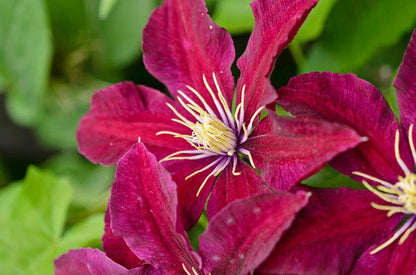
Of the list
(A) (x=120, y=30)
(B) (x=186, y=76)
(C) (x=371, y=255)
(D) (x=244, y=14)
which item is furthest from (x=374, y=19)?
(A) (x=120, y=30)

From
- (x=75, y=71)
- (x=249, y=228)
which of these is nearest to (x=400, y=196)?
(x=249, y=228)

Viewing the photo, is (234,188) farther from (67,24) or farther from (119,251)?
(67,24)

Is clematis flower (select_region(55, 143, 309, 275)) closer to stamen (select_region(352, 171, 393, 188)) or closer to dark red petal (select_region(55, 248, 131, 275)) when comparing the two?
dark red petal (select_region(55, 248, 131, 275))

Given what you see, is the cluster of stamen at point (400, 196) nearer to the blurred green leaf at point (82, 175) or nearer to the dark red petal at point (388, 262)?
the dark red petal at point (388, 262)

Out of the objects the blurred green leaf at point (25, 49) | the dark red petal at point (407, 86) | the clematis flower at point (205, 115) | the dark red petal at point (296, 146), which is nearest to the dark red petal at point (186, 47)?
the clematis flower at point (205, 115)

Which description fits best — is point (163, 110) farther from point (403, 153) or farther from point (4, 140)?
point (4, 140)

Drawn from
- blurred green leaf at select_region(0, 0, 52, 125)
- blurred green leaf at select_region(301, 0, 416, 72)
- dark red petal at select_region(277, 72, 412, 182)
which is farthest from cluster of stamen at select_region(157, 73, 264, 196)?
blurred green leaf at select_region(0, 0, 52, 125)
